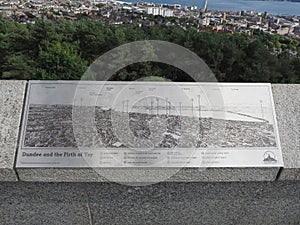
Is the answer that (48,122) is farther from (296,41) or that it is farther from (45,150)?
(296,41)

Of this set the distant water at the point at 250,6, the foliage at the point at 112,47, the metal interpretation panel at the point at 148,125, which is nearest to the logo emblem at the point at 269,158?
the metal interpretation panel at the point at 148,125

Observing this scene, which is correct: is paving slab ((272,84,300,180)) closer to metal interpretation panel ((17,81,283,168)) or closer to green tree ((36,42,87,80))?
metal interpretation panel ((17,81,283,168))

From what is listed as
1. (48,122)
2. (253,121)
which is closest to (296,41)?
(253,121)

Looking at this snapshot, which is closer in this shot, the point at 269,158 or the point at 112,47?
the point at 269,158

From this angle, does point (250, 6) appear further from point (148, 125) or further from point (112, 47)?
point (148, 125)

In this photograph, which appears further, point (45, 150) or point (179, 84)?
point (179, 84)

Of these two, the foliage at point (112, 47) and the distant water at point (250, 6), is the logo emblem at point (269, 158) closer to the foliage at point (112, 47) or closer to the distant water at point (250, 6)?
the foliage at point (112, 47)

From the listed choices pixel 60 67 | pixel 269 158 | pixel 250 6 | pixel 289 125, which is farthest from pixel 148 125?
pixel 250 6

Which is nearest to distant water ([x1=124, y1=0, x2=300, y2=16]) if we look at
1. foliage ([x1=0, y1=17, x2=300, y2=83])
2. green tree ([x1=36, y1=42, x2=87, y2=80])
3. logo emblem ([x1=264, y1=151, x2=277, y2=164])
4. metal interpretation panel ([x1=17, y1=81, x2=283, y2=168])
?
foliage ([x1=0, y1=17, x2=300, y2=83])
